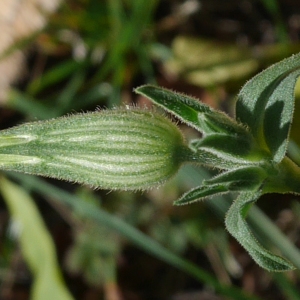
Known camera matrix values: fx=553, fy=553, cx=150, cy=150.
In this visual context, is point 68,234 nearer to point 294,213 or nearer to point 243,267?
point 243,267

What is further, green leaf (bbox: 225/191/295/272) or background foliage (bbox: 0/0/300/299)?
background foliage (bbox: 0/0/300/299)

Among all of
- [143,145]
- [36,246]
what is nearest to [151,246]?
[143,145]

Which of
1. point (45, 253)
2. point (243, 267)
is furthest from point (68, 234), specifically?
point (243, 267)

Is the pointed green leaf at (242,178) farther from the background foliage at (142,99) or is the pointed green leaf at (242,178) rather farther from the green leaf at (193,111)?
the background foliage at (142,99)

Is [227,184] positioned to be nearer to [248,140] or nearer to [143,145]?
[248,140]

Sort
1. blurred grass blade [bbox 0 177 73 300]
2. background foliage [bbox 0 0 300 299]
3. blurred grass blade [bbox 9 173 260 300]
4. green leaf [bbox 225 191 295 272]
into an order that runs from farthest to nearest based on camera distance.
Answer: blurred grass blade [bbox 0 177 73 300], background foliage [bbox 0 0 300 299], blurred grass blade [bbox 9 173 260 300], green leaf [bbox 225 191 295 272]

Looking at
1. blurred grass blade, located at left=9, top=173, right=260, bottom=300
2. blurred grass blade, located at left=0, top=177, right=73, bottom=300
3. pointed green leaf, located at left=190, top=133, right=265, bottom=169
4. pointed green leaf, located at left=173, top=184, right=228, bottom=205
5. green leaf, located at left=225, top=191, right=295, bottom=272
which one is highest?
pointed green leaf, located at left=190, top=133, right=265, bottom=169

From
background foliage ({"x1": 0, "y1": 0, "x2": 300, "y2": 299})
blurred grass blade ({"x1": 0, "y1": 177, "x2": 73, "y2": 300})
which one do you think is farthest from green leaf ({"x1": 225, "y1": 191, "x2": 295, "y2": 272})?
blurred grass blade ({"x1": 0, "y1": 177, "x2": 73, "y2": 300})

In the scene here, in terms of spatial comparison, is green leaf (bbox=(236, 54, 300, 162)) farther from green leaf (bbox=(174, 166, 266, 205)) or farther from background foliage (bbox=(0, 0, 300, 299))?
background foliage (bbox=(0, 0, 300, 299))
